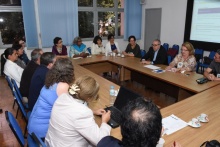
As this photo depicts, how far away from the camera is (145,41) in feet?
26.8

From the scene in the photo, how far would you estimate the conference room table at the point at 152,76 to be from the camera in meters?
3.02

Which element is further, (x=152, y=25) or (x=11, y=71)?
(x=152, y=25)

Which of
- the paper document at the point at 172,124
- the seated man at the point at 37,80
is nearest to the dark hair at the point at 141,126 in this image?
the paper document at the point at 172,124

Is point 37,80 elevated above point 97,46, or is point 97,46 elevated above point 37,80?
point 97,46

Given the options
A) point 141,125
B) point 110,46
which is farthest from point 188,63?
point 141,125

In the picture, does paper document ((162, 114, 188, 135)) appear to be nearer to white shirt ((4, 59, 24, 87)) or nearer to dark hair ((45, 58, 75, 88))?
dark hair ((45, 58, 75, 88))

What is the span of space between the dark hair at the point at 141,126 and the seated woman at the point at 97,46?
459cm

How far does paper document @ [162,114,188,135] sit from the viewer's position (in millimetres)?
1724

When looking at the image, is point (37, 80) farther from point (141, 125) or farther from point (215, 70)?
Answer: point (215, 70)

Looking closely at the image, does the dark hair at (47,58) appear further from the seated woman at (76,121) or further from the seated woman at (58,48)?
the seated woman at (58,48)

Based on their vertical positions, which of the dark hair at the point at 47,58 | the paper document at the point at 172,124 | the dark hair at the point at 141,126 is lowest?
the paper document at the point at 172,124

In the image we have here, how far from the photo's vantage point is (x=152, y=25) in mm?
7711

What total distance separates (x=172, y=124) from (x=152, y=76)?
177 cm

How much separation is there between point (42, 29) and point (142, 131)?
19.5 feet
